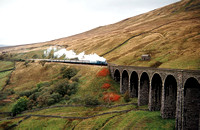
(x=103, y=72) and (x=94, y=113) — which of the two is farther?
(x=103, y=72)

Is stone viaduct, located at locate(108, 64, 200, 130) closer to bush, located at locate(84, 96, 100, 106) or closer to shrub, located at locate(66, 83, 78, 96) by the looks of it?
bush, located at locate(84, 96, 100, 106)

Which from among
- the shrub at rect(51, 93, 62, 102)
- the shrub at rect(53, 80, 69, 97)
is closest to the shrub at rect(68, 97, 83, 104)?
the shrub at rect(51, 93, 62, 102)

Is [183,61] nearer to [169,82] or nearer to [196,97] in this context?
[169,82]

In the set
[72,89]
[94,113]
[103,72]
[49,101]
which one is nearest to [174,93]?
[94,113]

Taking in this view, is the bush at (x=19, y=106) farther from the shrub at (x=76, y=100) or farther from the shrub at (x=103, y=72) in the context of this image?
the shrub at (x=103, y=72)

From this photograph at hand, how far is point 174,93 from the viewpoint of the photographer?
117ft

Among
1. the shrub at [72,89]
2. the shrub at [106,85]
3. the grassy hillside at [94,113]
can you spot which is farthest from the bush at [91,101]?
the shrub at [72,89]

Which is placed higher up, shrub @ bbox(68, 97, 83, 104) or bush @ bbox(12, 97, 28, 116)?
shrub @ bbox(68, 97, 83, 104)

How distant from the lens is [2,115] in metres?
58.5

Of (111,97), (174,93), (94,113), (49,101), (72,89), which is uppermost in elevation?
(174,93)

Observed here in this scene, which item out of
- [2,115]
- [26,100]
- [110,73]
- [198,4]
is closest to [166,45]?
[110,73]

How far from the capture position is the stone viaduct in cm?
2917

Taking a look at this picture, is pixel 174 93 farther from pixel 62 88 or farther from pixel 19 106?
pixel 19 106

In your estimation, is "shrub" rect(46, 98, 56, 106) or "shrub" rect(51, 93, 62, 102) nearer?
"shrub" rect(46, 98, 56, 106)
